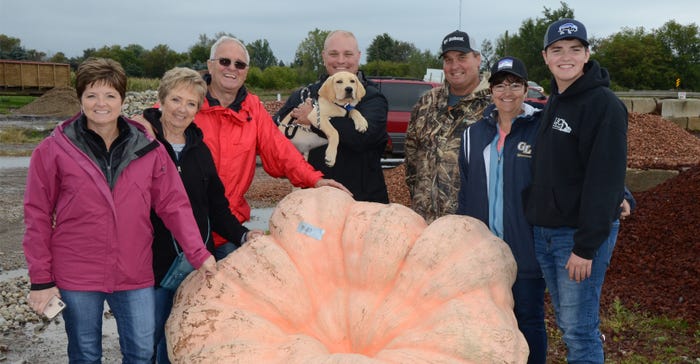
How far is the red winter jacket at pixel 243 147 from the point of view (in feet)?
12.2

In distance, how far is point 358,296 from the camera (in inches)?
117

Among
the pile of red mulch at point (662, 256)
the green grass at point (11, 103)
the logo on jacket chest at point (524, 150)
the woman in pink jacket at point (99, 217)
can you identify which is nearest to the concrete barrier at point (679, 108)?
the pile of red mulch at point (662, 256)

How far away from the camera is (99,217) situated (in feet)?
9.86

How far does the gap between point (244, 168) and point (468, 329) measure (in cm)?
176

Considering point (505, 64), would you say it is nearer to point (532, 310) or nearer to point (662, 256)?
point (532, 310)

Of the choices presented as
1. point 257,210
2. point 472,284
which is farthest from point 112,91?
point 257,210

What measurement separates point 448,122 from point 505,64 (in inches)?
30.3

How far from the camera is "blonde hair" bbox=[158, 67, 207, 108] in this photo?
132 inches

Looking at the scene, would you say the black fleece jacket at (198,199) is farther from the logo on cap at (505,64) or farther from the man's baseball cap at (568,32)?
the man's baseball cap at (568,32)

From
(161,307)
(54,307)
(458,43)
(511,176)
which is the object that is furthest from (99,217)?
(458,43)

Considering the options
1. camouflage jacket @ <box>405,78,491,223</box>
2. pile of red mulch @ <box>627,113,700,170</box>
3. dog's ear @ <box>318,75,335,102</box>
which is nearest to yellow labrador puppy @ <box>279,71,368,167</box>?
dog's ear @ <box>318,75,335,102</box>

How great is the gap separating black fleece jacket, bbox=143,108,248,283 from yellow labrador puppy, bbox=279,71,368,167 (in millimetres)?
928

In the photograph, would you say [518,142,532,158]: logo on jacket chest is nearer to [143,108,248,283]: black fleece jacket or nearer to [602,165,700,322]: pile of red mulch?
[143,108,248,283]: black fleece jacket

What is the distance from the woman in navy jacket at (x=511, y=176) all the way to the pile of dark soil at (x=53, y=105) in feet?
108
